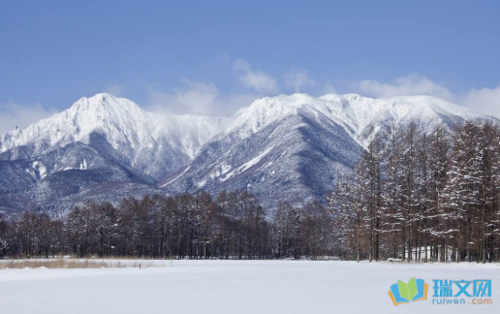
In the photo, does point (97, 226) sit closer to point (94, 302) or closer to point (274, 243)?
point (274, 243)

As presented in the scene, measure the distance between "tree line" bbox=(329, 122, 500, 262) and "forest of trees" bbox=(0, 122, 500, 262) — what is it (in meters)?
0.10

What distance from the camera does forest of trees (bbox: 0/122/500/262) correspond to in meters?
42.1

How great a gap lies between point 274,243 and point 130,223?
29.4 m

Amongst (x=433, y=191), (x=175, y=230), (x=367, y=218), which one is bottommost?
(x=175, y=230)

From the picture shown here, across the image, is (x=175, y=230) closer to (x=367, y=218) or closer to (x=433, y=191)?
(x=367, y=218)

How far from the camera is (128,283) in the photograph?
81.7ft

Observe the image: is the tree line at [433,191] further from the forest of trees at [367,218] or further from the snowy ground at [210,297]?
the snowy ground at [210,297]

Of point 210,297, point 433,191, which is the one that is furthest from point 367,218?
point 210,297

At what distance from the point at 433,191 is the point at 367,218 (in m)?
7.69

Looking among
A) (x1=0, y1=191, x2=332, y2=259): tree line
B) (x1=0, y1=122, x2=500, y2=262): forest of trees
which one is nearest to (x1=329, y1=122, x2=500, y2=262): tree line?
(x1=0, y1=122, x2=500, y2=262): forest of trees

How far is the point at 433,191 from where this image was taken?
46094 millimetres

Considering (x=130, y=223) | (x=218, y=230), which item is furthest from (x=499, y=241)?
(x=130, y=223)

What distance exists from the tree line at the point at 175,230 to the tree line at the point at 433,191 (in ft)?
115

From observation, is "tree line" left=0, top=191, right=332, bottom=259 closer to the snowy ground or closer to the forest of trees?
the forest of trees
